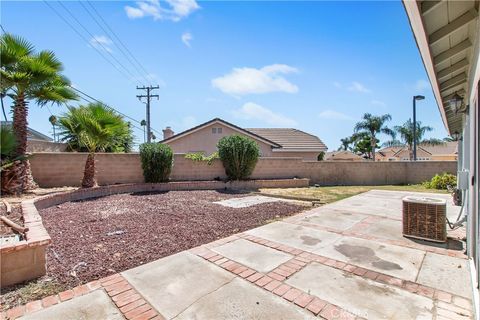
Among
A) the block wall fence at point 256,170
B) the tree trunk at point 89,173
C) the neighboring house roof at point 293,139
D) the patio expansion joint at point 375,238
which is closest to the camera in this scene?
the patio expansion joint at point 375,238

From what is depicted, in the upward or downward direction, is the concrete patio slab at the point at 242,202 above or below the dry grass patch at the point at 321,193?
below

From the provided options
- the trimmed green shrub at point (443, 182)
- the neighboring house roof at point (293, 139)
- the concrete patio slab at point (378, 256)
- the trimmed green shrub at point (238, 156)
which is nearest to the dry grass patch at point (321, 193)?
the trimmed green shrub at point (443, 182)

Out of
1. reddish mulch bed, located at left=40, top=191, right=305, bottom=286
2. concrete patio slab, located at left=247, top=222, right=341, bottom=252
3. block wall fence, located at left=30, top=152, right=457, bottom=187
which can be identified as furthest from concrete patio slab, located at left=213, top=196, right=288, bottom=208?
block wall fence, located at left=30, top=152, right=457, bottom=187

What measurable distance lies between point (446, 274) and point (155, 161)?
10.9 metres

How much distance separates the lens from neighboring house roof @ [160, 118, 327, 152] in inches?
850

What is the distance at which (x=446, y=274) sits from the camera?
3.55 meters

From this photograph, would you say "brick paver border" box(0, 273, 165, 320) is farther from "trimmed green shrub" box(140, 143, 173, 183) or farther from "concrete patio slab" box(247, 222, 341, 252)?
"trimmed green shrub" box(140, 143, 173, 183)

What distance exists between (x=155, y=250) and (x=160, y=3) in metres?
9.17

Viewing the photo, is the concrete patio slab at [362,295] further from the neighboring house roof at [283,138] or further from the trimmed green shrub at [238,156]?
the neighboring house roof at [283,138]

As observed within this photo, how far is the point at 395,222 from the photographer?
21.0 feet

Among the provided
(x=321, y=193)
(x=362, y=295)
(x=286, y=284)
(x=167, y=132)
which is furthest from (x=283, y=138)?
(x=362, y=295)

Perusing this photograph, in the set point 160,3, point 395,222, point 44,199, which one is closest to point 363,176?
point 395,222

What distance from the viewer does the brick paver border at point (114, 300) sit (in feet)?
8.55

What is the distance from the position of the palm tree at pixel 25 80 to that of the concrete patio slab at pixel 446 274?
11150 mm
